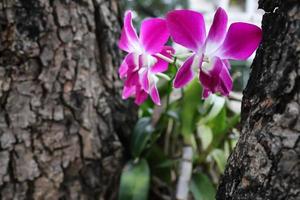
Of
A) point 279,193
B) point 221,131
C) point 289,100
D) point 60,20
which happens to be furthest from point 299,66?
point 221,131

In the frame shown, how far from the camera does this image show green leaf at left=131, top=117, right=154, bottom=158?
1.15 m

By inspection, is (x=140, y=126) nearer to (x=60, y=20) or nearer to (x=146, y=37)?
(x=60, y=20)

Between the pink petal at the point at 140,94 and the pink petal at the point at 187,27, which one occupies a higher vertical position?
the pink petal at the point at 187,27

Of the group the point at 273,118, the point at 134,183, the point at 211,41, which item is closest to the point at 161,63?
the point at 211,41

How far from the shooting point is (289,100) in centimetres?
49

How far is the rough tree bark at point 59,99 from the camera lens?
0.96 meters

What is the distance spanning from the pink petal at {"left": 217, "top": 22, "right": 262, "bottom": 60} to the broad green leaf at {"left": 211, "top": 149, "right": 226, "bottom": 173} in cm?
64

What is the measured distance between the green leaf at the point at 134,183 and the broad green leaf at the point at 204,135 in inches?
7.1

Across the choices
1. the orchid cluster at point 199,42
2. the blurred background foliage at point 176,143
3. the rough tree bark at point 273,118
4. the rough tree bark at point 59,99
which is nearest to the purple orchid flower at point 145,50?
the orchid cluster at point 199,42

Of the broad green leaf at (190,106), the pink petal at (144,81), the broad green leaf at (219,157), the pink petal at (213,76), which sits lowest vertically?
the broad green leaf at (219,157)

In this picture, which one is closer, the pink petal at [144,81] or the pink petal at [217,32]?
the pink petal at [217,32]

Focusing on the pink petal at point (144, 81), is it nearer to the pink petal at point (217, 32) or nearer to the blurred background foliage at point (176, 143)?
the pink petal at point (217, 32)

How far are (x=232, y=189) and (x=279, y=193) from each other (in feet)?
0.27

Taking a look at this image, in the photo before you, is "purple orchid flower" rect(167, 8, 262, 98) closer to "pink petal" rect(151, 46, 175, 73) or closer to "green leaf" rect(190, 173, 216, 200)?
"pink petal" rect(151, 46, 175, 73)
